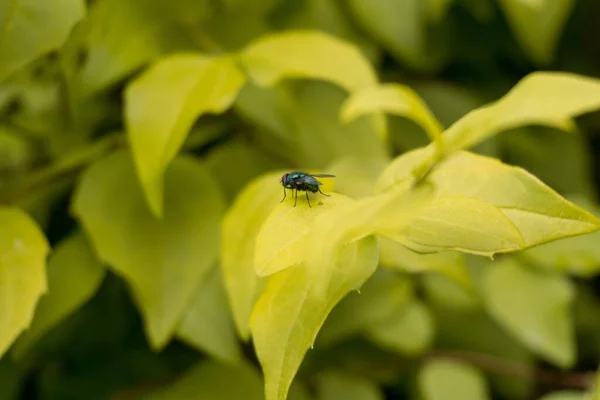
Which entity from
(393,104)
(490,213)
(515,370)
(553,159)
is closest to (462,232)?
(490,213)

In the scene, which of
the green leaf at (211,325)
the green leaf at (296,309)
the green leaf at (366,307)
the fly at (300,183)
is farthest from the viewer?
the green leaf at (366,307)

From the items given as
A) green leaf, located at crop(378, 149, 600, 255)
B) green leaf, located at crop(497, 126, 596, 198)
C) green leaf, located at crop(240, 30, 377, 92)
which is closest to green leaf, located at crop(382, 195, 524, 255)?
green leaf, located at crop(378, 149, 600, 255)

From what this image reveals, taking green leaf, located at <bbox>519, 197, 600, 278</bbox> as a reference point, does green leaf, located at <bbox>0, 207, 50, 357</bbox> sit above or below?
above

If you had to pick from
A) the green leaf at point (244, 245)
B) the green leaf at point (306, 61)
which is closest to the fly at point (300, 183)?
the green leaf at point (244, 245)

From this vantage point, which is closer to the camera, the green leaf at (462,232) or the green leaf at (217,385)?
the green leaf at (462,232)

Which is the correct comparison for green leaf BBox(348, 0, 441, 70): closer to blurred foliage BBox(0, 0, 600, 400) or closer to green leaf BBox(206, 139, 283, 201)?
blurred foliage BBox(0, 0, 600, 400)

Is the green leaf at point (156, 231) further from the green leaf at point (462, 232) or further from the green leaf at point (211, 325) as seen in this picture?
the green leaf at point (462, 232)

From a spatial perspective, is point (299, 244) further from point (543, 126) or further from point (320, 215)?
point (543, 126)

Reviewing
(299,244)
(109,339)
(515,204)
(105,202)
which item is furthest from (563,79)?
(109,339)
